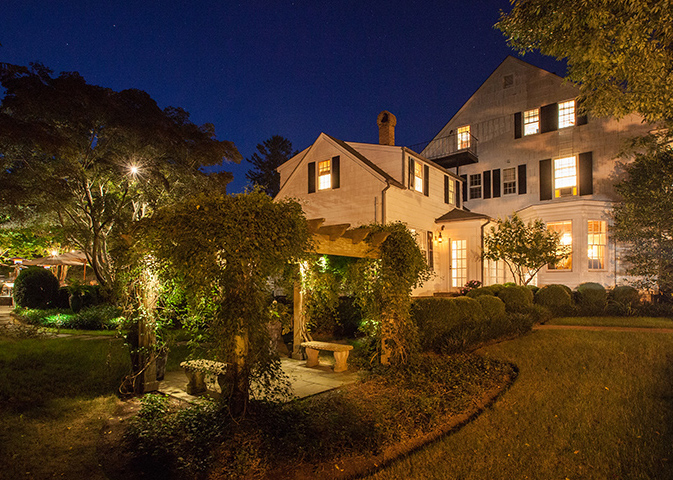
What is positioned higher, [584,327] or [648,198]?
[648,198]

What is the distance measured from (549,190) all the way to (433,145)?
7.03 metres

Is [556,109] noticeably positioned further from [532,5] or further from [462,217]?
[532,5]

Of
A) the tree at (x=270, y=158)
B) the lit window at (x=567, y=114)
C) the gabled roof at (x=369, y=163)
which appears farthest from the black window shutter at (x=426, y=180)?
the tree at (x=270, y=158)

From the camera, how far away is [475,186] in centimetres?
2108

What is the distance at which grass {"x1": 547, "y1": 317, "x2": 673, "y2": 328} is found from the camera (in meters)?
11.6

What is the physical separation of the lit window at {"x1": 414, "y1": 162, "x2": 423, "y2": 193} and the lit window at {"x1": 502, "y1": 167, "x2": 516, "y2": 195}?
597 cm

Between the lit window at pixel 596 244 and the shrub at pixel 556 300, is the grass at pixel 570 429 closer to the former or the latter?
the shrub at pixel 556 300

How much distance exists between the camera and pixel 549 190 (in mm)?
18547

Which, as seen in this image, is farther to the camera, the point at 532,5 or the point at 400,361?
the point at 532,5

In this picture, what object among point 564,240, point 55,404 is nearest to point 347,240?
point 55,404

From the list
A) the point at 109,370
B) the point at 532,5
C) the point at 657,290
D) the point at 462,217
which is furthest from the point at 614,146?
the point at 109,370

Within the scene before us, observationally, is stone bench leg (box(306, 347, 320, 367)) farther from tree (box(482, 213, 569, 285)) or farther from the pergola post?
tree (box(482, 213, 569, 285))

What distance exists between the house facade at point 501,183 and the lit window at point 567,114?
0.04m

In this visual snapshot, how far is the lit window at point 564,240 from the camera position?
16.7m
